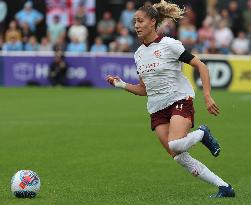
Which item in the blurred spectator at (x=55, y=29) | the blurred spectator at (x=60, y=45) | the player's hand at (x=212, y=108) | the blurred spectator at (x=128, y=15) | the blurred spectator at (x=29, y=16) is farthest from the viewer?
the blurred spectator at (x=29, y=16)

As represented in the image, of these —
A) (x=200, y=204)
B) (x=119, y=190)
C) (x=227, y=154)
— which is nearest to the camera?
(x=200, y=204)

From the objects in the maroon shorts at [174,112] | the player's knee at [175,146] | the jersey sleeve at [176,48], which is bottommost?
the player's knee at [175,146]

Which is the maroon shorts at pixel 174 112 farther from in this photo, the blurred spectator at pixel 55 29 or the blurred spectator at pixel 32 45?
the blurred spectator at pixel 55 29

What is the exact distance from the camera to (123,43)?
30.1m

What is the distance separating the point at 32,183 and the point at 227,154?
18.7 ft

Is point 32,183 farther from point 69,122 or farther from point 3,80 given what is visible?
point 3,80

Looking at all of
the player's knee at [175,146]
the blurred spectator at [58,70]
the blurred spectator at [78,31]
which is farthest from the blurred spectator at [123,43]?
the player's knee at [175,146]

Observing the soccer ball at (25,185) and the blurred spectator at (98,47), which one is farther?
the blurred spectator at (98,47)

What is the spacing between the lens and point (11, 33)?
30.7 metres

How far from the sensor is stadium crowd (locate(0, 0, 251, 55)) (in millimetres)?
29797

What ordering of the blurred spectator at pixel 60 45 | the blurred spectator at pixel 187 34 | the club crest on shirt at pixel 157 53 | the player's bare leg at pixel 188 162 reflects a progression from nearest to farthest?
the player's bare leg at pixel 188 162, the club crest on shirt at pixel 157 53, the blurred spectator at pixel 60 45, the blurred spectator at pixel 187 34

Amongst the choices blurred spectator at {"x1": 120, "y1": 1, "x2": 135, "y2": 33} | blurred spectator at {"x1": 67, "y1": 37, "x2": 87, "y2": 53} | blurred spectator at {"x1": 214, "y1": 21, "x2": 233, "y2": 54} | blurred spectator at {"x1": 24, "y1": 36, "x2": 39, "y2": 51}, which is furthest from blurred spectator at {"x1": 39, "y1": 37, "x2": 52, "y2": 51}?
blurred spectator at {"x1": 214, "y1": 21, "x2": 233, "y2": 54}

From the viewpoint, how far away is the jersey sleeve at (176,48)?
385 inches

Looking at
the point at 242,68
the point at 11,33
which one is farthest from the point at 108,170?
the point at 11,33
